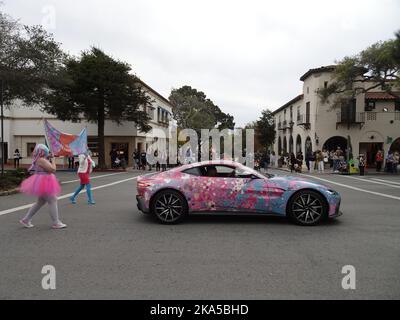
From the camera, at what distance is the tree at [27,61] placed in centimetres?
1495

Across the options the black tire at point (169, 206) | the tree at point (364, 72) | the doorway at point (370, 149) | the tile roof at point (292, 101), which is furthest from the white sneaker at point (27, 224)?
the tile roof at point (292, 101)

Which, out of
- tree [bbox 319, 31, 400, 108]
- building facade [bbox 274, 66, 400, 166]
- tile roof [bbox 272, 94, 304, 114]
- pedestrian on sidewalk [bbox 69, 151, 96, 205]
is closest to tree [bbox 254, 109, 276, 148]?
tile roof [bbox 272, 94, 304, 114]

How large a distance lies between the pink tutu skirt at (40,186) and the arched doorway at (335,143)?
100 feet

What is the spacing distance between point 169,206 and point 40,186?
8.09 feet

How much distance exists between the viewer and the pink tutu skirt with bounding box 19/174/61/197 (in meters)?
6.70

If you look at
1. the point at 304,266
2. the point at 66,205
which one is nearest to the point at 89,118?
the point at 66,205

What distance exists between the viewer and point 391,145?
111ft

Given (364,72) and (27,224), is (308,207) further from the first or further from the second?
(364,72)

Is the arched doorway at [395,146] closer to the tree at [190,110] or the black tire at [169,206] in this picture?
the tree at [190,110]

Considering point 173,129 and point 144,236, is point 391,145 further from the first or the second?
point 144,236

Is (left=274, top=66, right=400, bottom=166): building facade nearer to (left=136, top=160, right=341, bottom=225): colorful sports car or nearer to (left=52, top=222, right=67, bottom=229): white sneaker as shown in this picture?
(left=136, top=160, right=341, bottom=225): colorful sports car

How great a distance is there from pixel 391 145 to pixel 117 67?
25542 millimetres

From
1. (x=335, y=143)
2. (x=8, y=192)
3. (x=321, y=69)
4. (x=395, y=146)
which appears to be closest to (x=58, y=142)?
(x=8, y=192)

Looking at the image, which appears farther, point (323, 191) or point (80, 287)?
point (323, 191)
